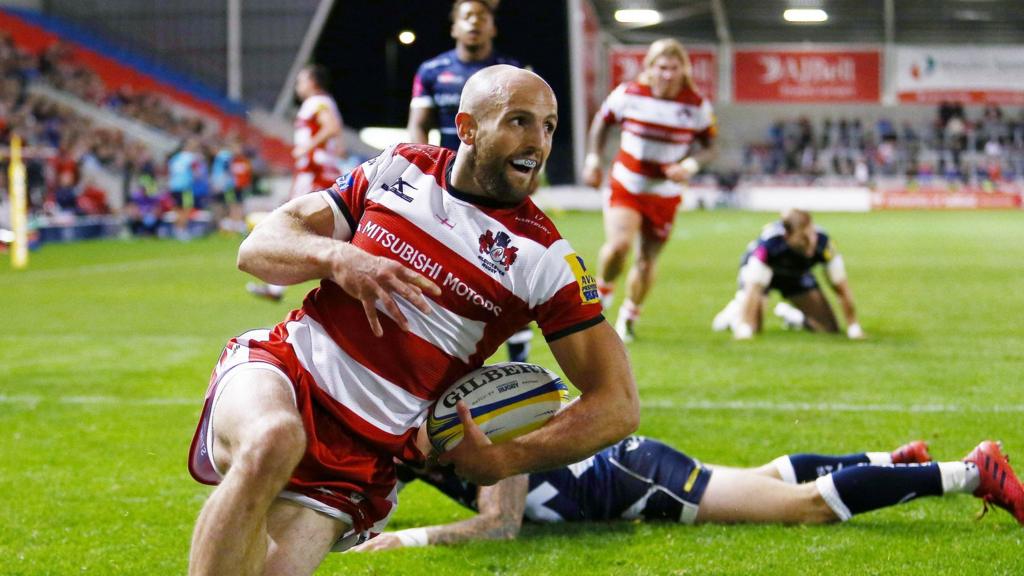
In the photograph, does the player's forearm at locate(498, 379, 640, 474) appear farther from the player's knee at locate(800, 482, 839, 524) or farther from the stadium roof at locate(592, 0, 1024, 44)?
the stadium roof at locate(592, 0, 1024, 44)

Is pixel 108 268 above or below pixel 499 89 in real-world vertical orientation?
below

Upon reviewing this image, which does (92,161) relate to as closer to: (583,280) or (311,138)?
(311,138)

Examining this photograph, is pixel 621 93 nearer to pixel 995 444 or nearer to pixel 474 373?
pixel 995 444

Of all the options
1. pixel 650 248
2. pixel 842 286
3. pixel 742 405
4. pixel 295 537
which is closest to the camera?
pixel 295 537

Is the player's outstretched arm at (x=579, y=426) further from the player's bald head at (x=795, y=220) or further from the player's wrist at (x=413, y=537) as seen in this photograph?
the player's bald head at (x=795, y=220)

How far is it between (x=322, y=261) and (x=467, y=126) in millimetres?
588

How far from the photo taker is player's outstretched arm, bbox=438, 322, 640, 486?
3.41 m

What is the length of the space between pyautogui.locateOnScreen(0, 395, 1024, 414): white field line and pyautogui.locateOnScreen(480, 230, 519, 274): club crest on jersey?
3.89 meters

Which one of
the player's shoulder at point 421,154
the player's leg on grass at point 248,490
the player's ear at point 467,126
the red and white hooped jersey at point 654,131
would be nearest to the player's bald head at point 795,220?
the red and white hooped jersey at point 654,131

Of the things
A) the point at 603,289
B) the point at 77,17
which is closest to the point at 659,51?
the point at 603,289

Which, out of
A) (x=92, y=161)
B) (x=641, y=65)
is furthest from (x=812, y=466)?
(x=641, y=65)

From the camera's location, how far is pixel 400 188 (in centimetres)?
366

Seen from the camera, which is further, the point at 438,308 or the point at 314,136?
the point at 314,136

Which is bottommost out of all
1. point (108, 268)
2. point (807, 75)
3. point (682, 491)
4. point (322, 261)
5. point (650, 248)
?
point (108, 268)
